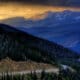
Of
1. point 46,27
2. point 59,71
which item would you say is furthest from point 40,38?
point 59,71

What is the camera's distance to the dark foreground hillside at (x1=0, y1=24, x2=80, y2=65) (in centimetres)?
379

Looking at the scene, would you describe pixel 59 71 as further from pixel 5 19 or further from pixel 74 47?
pixel 5 19

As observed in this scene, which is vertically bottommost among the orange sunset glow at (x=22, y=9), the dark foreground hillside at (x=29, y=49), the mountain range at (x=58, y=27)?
the dark foreground hillside at (x=29, y=49)

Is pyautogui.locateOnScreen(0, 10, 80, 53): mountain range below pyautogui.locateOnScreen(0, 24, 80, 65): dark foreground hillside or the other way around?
the other way around

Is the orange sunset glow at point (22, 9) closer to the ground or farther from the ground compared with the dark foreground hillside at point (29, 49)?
farther from the ground

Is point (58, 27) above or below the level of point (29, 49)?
above

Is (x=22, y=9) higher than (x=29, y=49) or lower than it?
higher

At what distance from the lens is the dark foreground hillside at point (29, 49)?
3789 mm

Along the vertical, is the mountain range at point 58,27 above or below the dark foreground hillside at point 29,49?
above

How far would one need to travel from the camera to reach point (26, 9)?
3.82 m

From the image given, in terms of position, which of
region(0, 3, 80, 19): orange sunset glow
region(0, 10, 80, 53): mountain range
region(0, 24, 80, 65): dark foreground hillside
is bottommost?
region(0, 24, 80, 65): dark foreground hillside

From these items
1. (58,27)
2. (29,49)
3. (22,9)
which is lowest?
(29,49)

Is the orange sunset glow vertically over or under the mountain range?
over

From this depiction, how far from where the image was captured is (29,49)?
3.82m
